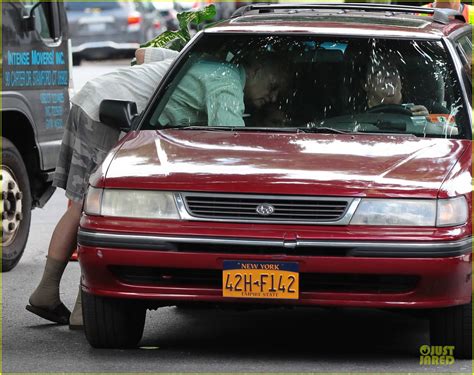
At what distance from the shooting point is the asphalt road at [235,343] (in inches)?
255

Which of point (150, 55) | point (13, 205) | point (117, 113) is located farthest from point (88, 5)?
point (117, 113)

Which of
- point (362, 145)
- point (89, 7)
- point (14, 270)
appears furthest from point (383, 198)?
point (89, 7)

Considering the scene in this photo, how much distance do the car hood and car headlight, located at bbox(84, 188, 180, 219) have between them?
36 millimetres

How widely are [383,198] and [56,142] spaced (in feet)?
15.7

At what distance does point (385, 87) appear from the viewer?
7.53m

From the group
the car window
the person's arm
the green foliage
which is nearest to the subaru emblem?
the person's arm

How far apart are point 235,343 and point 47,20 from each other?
427 centimetres

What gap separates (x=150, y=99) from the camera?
761cm

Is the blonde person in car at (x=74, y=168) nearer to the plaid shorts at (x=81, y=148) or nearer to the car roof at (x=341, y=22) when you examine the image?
the plaid shorts at (x=81, y=148)

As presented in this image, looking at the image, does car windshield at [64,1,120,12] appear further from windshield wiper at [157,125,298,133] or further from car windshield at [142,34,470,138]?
windshield wiper at [157,125,298,133]

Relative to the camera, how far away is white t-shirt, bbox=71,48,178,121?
304 inches

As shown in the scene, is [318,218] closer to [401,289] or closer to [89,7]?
[401,289]

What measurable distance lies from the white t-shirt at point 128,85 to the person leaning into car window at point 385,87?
48.2 inches

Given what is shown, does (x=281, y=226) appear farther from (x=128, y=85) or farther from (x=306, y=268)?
(x=128, y=85)
